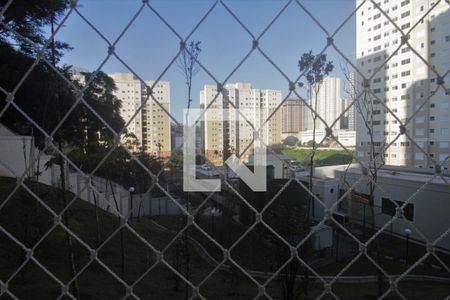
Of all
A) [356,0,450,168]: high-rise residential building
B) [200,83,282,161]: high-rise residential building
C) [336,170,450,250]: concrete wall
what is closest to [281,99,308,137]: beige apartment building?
[200,83,282,161]: high-rise residential building

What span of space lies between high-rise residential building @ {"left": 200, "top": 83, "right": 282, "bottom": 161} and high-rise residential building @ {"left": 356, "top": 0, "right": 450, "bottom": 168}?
50 cm

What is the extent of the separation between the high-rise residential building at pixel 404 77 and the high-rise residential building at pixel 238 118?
0.50 metres

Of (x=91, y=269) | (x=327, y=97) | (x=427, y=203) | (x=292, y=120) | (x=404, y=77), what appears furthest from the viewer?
(x=427, y=203)

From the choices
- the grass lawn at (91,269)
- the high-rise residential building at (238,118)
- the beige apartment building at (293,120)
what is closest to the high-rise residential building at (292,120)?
the beige apartment building at (293,120)

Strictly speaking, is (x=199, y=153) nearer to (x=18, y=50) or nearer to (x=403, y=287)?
(x=403, y=287)

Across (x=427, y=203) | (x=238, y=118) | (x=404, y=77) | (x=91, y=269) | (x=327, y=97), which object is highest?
(x=404, y=77)

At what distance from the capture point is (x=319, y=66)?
2998mm

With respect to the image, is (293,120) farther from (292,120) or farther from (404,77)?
(404,77)

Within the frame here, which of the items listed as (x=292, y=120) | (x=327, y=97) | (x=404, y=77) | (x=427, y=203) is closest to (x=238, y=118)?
(x=292, y=120)

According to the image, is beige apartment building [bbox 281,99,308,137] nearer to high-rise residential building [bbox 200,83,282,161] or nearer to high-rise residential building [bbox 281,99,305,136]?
high-rise residential building [bbox 281,99,305,136]

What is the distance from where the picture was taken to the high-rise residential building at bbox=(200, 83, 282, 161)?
55.3 inches

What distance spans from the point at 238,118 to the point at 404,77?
207 inches

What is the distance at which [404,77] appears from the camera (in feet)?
19.2

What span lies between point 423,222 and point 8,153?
28.5ft
